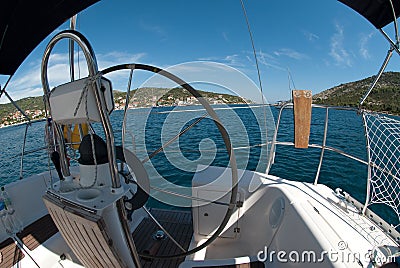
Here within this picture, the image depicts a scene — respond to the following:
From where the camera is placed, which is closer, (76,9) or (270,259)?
(270,259)

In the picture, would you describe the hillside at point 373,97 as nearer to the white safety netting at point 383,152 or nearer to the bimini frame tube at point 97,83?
the white safety netting at point 383,152

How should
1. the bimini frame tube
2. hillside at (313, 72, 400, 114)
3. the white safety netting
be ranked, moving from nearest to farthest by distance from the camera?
the bimini frame tube < the white safety netting < hillside at (313, 72, 400, 114)

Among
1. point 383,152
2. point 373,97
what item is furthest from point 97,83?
point 373,97

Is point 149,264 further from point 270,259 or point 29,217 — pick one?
point 29,217

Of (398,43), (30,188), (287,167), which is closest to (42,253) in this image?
(30,188)

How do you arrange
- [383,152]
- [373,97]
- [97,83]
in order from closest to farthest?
[97,83]
[383,152]
[373,97]

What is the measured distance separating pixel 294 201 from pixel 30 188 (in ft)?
8.63

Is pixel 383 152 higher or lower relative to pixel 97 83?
lower

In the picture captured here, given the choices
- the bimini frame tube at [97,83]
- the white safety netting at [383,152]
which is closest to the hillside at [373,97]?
the white safety netting at [383,152]

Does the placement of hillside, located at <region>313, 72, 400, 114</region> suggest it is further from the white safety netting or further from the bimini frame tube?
the bimini frame tube

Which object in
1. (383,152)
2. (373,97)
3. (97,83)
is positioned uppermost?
(373,97)

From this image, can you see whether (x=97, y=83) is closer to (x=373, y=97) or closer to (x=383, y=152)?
(x=383, y=152)

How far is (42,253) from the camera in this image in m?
1.63

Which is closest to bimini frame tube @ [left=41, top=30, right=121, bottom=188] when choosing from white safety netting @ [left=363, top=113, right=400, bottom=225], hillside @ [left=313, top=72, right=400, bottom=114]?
white safety netting @ [left=363, top=113, right=400, bottom=225]
